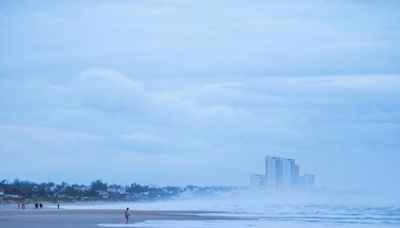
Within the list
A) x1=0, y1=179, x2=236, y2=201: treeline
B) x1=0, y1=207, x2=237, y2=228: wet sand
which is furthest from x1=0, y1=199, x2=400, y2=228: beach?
x1=0, y1=179, x2=236, y2=201: treeline

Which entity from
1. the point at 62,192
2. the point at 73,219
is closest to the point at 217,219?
the point at 73,219

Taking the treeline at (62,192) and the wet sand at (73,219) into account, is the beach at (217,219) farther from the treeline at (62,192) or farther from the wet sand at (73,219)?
the treeline at (62,192)

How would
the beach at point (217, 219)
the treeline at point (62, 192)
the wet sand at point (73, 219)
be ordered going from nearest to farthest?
the beach at point (217, 219)
the wet sand at point (73, 219)
the treeline at point (62, 192)

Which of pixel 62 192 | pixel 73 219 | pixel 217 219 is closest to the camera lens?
pixel 217 219

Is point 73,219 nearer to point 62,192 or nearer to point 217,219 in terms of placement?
point 217,219

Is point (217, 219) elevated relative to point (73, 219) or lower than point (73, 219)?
lower

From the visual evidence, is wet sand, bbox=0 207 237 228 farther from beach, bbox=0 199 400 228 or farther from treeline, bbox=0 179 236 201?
treeline, bbox=0 179 236 201

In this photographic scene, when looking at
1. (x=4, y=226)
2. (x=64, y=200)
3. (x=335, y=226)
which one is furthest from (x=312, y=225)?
(x=64, y=200)

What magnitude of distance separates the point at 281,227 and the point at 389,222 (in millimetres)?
10667

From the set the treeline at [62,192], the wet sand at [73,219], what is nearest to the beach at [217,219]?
the wet sand at [73,219]

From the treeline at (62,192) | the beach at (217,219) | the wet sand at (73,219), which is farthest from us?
the treeline at (62,192)

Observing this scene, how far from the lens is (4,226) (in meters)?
50.4

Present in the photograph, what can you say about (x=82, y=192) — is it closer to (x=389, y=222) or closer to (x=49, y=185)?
(x=49, y=185)

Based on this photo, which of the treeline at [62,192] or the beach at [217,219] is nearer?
the beach at [217,219]
